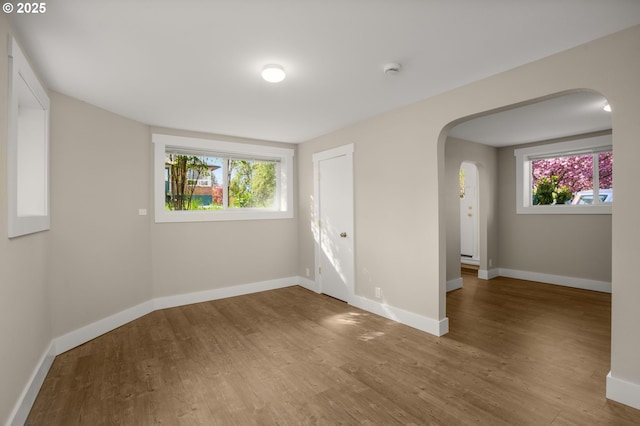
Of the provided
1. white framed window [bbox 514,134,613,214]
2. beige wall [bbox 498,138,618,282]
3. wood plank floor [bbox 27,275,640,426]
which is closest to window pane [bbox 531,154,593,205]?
white framed window [bbox 514,134,613,214]

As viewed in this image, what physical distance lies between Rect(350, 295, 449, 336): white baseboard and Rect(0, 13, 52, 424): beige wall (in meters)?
3.23

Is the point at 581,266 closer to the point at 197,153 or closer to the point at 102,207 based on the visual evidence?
the point at 197,153

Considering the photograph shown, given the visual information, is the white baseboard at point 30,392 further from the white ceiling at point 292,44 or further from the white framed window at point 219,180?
the white ceiling at point 292,44

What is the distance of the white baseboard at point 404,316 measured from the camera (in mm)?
3217

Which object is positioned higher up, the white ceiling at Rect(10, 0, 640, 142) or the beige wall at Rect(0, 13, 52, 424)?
the white ceiling at Rect(10, 0, 640, 142)

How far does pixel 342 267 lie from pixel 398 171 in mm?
1632

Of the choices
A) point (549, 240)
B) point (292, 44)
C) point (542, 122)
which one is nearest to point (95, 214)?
point (292, 44)

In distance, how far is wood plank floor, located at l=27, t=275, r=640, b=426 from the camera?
2.00 m

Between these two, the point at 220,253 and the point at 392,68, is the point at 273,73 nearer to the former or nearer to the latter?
the point at 392,68

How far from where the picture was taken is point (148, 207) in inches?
160

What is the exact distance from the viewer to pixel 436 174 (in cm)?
318

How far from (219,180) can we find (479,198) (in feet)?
15.4

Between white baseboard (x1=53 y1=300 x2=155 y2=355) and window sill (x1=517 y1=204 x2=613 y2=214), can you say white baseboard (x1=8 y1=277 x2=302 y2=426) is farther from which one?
window sill (x1=517 y1=204 x2=613 y2=214)

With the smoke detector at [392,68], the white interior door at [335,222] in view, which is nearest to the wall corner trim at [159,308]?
the white interior door at [335,222]
